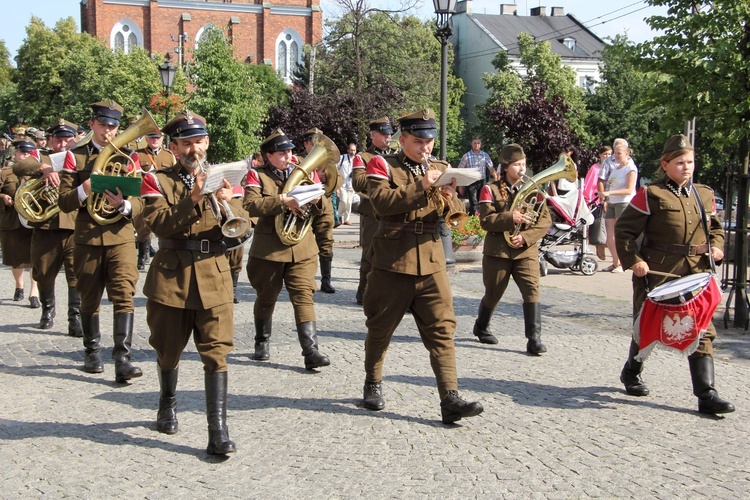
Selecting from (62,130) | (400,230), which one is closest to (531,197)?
(400,230)

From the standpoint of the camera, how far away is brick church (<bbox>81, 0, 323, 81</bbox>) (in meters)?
74.0

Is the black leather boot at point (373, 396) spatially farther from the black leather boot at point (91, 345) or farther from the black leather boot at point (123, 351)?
the black leather boot at point (91, 345)

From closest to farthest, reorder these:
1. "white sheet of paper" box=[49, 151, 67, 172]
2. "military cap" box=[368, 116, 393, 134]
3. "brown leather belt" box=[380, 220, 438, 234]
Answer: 1. "brown leather belt" box=[380, 220, 438, 234]
2. "white sheet of paper" box=[49, 151, 67, 172]
3. "military cap" box=[368, 116, 393, 134]

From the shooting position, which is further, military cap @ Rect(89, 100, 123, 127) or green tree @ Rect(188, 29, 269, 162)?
green tree @ Rect(188, 29, 269, 162)

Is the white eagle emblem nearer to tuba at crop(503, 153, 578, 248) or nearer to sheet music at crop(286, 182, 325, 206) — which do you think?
tuba at crop(503, 153, 578, 248)

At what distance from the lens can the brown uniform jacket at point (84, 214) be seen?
7.21 metres

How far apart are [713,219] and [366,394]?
2937 millimetres

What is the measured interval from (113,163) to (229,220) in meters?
2.13

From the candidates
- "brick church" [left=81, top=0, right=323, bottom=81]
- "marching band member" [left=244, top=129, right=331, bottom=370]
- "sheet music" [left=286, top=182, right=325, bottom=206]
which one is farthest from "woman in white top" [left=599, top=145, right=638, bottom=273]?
"brick church" [left=81, top=0, right=323, bottom=81]

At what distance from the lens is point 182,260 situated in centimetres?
545

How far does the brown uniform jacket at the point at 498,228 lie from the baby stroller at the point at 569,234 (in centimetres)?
517

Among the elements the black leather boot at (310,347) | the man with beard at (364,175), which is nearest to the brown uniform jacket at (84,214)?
the black leather boot at (310,347)

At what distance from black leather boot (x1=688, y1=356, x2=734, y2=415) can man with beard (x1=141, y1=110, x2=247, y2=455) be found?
325cm

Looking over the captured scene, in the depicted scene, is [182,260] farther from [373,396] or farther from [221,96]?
[221,96]
